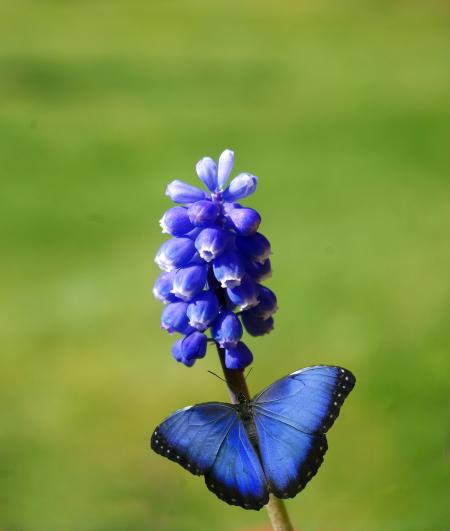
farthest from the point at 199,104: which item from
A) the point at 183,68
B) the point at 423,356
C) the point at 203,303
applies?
the point at 203,303

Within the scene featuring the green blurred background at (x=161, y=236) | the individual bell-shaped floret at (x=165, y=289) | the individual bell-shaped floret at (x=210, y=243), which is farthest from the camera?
the green blurred background at (x=161, y=236)

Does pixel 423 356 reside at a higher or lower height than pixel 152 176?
lower

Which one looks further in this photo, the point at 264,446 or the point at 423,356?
the point at 423,356

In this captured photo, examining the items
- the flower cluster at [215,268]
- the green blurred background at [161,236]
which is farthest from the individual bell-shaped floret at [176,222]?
the green blurred background at [161,236]

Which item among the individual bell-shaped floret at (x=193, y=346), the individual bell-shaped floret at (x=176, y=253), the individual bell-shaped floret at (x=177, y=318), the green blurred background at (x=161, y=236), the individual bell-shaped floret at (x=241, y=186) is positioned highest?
the green blurred background at (x=161, y=236)

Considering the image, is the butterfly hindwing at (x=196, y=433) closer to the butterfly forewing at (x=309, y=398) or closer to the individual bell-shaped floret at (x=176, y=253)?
the butterfly forewing at (x=309, y=398)

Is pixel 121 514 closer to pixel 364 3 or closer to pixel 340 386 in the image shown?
pixel 340 386

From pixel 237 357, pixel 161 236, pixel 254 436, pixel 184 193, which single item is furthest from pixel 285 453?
pixel 161 236

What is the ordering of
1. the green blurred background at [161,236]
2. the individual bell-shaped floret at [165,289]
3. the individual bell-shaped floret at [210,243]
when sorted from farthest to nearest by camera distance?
1. the green blurred background at [161,236]
2. the individual bell-shaped floret at [165,289]
3. the individual bell-shaped floret at [210,243]

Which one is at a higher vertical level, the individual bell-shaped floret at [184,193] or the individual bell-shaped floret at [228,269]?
the individual bell-shaped floret at [184,193]
